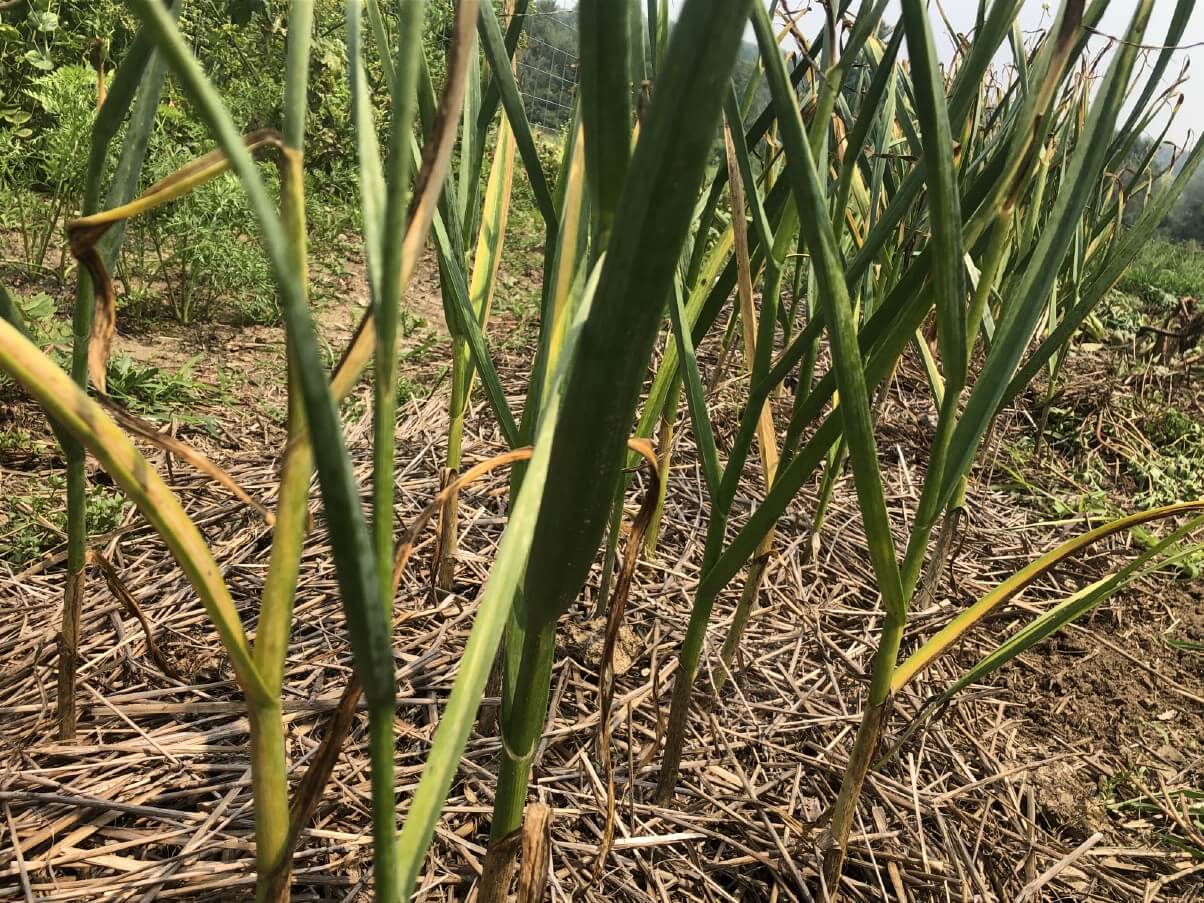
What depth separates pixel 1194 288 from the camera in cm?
439

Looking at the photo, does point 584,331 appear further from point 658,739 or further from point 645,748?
point 645,748

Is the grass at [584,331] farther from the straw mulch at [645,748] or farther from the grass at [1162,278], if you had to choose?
the grass at [1162,278]

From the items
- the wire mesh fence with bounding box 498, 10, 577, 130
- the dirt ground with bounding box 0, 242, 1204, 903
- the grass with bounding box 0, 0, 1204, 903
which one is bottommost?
the dirt ground with bounding box 0, 242, 1204, 903

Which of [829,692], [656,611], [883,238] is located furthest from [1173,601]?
[883,238]

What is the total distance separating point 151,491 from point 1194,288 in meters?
5.42

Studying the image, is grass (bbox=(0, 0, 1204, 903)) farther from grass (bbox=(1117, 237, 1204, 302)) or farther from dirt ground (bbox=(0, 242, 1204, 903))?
grass (bbox=(1117, 237, 1204, 302))

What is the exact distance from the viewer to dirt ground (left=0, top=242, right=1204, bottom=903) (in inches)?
27.0

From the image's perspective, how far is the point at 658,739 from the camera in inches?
26.7

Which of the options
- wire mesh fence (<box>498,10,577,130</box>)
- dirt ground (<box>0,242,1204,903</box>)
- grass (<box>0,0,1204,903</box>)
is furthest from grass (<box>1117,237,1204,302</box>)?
grass (<box>0,0,1204,903</box>)

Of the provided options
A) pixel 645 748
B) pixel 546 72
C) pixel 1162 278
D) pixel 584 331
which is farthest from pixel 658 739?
pixel 1162 278

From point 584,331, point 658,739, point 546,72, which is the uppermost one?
point 546,72

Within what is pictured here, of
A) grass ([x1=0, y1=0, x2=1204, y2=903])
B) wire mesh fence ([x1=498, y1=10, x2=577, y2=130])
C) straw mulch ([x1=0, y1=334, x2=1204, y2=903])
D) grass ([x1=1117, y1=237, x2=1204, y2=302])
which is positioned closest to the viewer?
grass ([x1=0, y1=0, x2=1204, y2=903])

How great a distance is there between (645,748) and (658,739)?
20 centimetres

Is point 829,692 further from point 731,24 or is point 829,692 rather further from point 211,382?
point 211,382
